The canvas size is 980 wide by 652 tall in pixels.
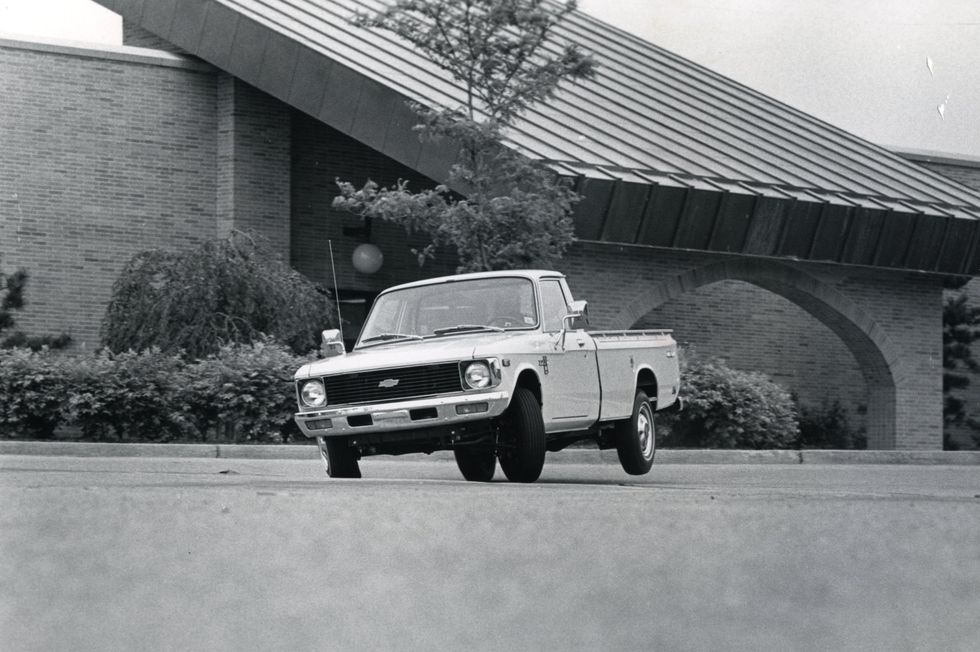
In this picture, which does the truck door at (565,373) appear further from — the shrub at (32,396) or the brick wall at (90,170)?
the brick wall at (90,170)

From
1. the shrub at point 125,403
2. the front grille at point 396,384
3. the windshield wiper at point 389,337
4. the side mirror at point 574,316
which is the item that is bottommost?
the shrub at point 125,403

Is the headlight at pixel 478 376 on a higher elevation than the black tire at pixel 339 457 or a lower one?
higher

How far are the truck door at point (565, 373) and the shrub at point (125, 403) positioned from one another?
684 centimetres

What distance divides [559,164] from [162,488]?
50.6 feet

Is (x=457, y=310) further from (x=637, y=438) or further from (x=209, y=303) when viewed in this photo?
(x=209, y=303)

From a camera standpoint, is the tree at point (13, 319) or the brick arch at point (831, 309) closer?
the tree at point (13, 319)

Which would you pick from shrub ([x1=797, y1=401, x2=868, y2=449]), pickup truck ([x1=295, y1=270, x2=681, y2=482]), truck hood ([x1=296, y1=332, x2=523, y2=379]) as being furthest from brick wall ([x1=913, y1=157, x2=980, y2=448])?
truck hood ([x1=296, y1=332, x2=523, y2=379])

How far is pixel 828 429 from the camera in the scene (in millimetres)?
30000

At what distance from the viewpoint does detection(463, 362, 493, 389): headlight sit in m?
10.6

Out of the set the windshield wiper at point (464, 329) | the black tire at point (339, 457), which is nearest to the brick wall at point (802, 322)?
the windshield wiper at point (464, 329)

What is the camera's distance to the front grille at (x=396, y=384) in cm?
1079

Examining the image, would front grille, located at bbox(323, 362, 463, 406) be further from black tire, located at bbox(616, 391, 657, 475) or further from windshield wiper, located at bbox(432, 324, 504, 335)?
black tire, located at bbox(616, 391, 657, 475)

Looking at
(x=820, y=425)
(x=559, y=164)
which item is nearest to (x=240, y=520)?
(x=559, y=164)

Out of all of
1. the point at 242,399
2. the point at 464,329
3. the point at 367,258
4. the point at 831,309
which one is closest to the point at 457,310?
the point at 464,329
